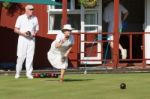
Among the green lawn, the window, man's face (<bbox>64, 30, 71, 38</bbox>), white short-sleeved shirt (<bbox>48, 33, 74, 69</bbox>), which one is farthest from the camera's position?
the window

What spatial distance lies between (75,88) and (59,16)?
329 inches

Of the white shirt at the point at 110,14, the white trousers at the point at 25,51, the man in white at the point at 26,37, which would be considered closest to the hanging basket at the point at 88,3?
the white shirt at the point at 110,14

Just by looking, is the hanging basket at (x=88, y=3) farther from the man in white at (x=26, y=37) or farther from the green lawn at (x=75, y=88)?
the green lawn at (x=75, y=88)

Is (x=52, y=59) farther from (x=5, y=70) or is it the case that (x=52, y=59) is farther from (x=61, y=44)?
(x=5, y=70)

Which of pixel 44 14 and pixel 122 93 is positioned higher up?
Result: pixel 44 14

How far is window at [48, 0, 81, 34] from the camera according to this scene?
71.0 feet

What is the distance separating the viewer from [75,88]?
13727mm

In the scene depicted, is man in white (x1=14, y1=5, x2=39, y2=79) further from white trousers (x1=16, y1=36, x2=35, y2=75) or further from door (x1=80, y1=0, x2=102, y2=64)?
door (x1=80, y1=0, x2=102, y2=64)

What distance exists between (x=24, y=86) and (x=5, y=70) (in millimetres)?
5929

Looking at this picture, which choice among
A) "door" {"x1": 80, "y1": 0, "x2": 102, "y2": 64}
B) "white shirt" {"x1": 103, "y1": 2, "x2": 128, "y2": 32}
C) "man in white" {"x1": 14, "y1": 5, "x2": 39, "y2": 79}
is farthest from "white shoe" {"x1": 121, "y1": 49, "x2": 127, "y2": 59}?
"man in white" {"x1": 14, "y1": 5, "x2": 39, "y2": 79}

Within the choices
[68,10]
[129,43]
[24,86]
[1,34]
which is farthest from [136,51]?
[24,86]

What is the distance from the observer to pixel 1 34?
2186 centimetres

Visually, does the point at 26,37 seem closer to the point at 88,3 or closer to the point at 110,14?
the point at 88,3

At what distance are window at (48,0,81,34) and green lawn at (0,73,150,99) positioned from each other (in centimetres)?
522
